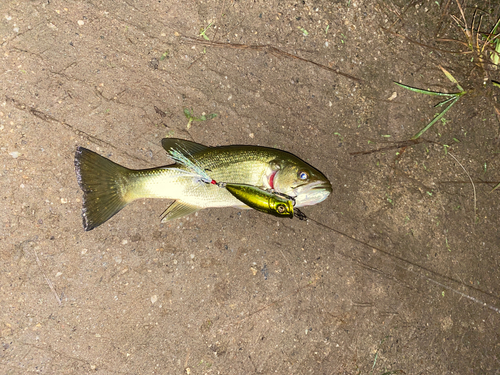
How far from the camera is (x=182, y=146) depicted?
299cm

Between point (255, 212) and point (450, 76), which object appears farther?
point (450, 76)

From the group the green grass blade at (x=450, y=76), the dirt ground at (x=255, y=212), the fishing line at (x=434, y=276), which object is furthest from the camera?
the green grass blade at (x=450, y=76)

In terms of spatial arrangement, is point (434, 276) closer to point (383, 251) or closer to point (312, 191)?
point (383, 251)

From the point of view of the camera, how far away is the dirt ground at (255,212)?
296cm

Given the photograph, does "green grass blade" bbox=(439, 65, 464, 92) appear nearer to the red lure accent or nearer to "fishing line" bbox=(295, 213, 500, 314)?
"fishing line" bbox=(295, 213, 500, 314)

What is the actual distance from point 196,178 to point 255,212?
2.96ft

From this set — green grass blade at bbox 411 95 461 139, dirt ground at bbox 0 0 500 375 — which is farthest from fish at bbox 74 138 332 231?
green grass blade at bbox 411 95 461 139

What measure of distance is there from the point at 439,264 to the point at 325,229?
1780mm

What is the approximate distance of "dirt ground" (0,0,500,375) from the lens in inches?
116

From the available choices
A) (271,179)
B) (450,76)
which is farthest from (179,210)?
(450,76)

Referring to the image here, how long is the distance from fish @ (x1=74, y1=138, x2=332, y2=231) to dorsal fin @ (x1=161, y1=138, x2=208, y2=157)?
8 centimetres

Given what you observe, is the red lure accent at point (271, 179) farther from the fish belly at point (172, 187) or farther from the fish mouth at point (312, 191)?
the fish belly at point (172, 187)

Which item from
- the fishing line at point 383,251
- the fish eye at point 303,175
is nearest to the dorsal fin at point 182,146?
the fishing line at point 383,251

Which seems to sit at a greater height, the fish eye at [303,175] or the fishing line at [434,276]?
the fish eye at [303,175]
